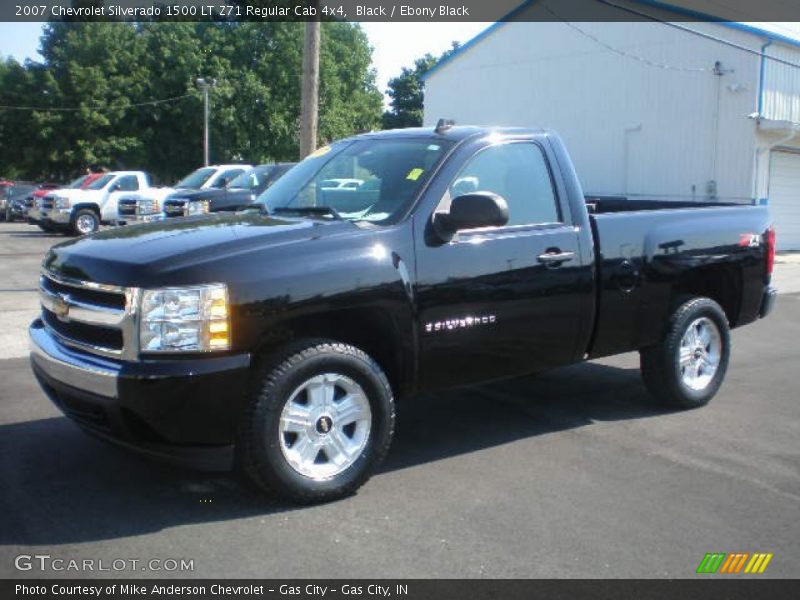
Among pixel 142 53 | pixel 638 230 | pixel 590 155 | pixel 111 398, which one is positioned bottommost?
pixel 111 398

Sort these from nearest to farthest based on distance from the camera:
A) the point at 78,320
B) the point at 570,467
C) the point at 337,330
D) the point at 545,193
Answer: the point at 78,320, the point at 337,330, the point at 570,467, the point at 545,193

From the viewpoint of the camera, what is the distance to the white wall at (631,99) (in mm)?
21422

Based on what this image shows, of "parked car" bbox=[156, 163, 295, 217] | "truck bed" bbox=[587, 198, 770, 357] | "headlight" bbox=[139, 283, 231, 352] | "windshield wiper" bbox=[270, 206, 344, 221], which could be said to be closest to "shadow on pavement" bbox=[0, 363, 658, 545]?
"truck bed" bbox=[587, 198, 770, 357]

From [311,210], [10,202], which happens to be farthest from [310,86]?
[10,202]

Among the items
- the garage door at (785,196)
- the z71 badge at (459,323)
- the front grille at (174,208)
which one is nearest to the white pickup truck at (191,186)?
the front grille at (174,208)

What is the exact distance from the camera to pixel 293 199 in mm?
5418

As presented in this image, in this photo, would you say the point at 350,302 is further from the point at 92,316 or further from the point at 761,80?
the point at 761,80

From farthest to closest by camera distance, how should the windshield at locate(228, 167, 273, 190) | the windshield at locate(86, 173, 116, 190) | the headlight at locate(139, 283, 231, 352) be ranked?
the windshield at locate(86, 173, 116, 190), the windshield at locate(228, 167, 273, 190), the headlight at locate(139, 283, 231, 352)

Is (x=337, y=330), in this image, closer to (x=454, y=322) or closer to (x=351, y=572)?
(x=454, y=322)

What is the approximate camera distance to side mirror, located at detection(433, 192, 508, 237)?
4.68 metres

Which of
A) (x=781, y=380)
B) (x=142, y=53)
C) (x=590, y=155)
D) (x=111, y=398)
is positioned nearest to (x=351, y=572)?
(x=111, y=398)

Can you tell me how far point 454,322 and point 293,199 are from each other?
138cm

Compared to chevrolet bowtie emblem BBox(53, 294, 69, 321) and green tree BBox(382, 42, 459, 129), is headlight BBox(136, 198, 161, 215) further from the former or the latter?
green tree BBox(382, 42, 459, 129)

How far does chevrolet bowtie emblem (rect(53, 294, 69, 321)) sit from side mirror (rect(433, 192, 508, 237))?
82.7 inches
